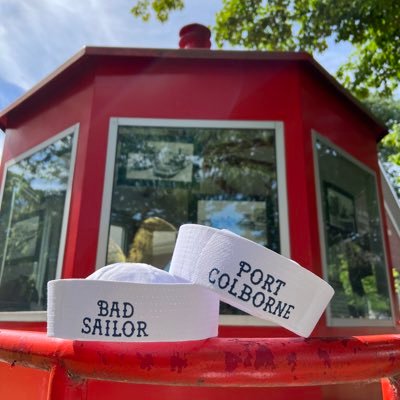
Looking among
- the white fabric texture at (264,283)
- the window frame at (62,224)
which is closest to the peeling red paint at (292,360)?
the white fabric texture at (264,283)

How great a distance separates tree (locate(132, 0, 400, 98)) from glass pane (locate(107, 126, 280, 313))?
312 centimetres

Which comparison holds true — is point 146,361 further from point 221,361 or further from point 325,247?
point 325,247

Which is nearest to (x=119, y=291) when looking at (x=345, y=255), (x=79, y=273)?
(x=79, y=273)

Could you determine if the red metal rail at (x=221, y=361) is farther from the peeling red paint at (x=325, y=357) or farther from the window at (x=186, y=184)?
the window at (x=186, y=184)

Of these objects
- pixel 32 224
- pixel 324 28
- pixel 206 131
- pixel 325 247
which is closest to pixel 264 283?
pixel 325 247

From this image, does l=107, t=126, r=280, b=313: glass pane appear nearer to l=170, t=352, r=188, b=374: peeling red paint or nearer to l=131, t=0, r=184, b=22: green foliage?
l=170, t=352, r=188, b=374: peeling red paint

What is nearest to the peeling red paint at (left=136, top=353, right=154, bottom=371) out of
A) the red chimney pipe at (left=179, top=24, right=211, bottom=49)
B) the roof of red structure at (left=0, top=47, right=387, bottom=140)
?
the roof of red structure at (left=0, top=47, right=387, bottom=140)

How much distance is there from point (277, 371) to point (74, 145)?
8.43ft

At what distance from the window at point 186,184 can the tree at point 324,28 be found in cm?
311

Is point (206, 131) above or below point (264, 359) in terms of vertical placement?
above

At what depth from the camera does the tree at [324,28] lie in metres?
5.25

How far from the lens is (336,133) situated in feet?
10.7

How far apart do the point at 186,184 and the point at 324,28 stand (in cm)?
384

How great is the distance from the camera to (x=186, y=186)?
3.16m
